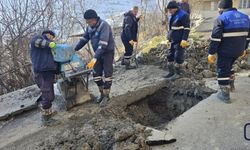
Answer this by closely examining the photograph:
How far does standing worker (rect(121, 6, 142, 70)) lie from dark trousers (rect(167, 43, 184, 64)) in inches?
56.1

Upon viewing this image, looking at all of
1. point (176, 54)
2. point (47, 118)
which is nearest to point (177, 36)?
point (176, 54)

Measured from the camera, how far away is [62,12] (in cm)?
1049

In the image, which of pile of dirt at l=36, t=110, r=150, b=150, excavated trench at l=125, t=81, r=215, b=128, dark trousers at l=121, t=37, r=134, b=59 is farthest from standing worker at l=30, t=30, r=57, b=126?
dark trousers at l=121, t=37, r=134, b=59

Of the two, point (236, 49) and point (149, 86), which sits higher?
point (236, 49)

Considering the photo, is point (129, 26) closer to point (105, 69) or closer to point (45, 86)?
point (105, 69)

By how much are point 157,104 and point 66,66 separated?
235 centimetres

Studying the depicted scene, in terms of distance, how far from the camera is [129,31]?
791 cm

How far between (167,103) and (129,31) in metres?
2.46

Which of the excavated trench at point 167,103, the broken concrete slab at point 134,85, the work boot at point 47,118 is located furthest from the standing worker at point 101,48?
the work boot at point 47,118

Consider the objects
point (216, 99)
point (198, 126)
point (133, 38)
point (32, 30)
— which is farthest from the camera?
point (32, 30)

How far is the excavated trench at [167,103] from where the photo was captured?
5.99m

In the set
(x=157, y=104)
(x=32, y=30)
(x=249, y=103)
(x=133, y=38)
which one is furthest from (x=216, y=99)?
(x=32, y=30)

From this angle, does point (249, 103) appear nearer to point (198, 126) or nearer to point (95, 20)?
point (198, 126)

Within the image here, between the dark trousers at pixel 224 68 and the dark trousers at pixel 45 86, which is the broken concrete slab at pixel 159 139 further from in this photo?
the dark trousers at pixel 45 86
